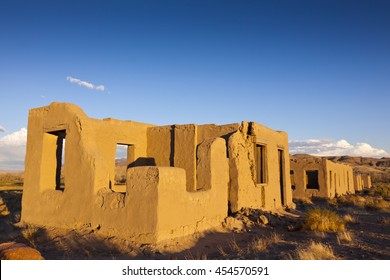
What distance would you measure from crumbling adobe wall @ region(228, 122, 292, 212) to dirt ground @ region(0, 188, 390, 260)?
71 cm

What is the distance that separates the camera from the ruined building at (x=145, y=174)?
6477 mm

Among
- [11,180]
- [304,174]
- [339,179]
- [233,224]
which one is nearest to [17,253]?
[233,224]

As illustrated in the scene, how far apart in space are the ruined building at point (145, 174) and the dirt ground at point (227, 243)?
0.94 ft

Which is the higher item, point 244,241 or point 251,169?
point 251,169

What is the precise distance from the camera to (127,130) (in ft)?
36.0

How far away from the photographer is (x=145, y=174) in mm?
6395

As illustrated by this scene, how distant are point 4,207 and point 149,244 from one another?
10792 mm

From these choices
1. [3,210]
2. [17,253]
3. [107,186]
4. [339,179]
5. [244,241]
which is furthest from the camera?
[339,179]

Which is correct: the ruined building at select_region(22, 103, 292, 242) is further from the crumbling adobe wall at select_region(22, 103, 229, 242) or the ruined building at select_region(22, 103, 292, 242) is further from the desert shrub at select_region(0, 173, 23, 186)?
the desert shrub at select_region(0, 173, 23, 186)

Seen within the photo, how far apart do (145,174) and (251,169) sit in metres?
4.77

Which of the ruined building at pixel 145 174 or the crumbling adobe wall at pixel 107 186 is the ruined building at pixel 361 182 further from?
the crumbling adobe wall at pixel 107 186

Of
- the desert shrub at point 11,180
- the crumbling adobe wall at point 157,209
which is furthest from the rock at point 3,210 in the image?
the desert shrub at point 11,180

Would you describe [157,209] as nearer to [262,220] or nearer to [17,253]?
[17,253]
